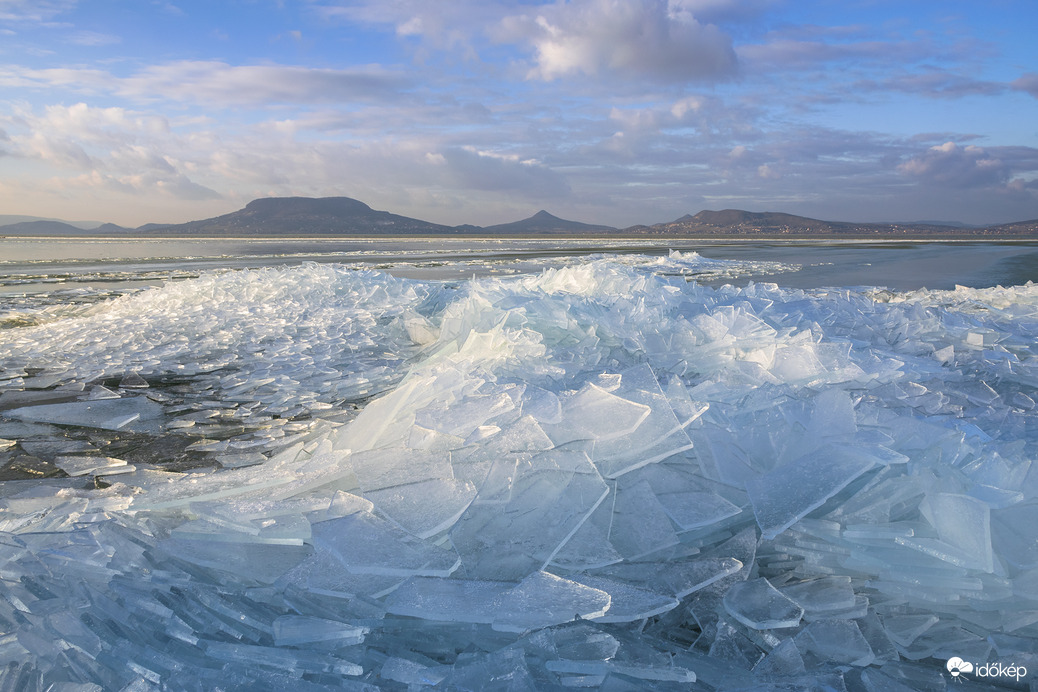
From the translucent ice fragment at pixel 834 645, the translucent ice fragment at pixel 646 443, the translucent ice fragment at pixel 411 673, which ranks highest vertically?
the translucent ice fragment at pixel 646 443

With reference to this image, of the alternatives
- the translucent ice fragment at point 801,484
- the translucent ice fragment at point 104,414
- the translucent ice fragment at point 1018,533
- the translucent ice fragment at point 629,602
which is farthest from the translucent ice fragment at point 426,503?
the translucent ice fragment at point 104,414

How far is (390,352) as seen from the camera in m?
5.37

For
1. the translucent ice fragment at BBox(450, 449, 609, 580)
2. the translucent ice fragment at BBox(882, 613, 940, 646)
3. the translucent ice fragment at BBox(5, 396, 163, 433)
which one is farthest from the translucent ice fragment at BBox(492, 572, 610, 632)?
the translucent ice fragment at BBox(5, 396, 163, 433)

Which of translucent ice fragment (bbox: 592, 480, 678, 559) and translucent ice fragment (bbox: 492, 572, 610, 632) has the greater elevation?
translucent ice fragment (bbox: 592, 480, 678, 559)

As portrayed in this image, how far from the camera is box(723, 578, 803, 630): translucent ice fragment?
1.54 metres

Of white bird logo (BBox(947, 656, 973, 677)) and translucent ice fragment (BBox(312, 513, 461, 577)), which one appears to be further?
translucent ice fragment (BBox(312, 513, 461, 577))

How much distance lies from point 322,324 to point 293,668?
5454mm

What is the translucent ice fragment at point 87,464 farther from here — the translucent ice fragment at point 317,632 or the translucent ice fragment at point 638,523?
the translucent ice fragment at point 638,523

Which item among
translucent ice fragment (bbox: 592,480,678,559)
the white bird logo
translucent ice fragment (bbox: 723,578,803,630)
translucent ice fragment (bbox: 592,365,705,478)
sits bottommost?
the white bird logo

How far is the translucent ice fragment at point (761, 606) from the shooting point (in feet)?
5.04

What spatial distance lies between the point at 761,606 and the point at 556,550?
0.58 meters

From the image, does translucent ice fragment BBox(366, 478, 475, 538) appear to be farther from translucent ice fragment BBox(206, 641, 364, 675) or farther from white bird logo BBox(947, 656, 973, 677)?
white bird logo BBox(947, 656, 973, 677)

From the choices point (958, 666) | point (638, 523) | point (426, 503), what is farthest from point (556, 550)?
point (958, 666)

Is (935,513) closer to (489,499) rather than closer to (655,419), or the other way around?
(655,419)
